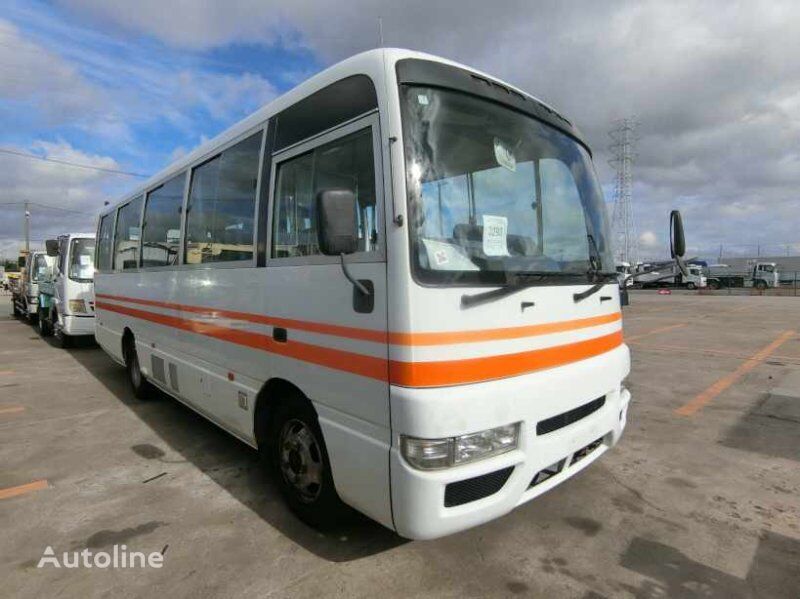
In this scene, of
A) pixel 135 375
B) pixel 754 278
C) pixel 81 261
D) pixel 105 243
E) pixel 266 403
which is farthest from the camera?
pixel 754 278

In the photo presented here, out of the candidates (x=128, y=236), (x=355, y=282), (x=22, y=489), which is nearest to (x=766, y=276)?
(x=128, y=236)

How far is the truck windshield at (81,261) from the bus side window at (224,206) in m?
7.26

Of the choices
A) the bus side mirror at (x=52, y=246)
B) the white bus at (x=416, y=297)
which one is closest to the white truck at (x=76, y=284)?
the bus side mirror at (x=52, y=246)

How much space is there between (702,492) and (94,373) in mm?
8720

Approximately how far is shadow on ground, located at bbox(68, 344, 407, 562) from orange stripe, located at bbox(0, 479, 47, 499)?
79cm

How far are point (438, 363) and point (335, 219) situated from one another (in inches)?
32.6

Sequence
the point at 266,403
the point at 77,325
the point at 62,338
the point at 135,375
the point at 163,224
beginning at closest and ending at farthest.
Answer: the point at 266,403
the point at 163,224
the point at 135,375
the point at 77,325
the point at 62,338

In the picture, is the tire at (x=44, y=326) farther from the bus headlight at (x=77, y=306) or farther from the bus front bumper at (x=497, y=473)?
the bus front bumper at (x=497, y=473)

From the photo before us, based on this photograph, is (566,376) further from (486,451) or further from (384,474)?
(384,474)

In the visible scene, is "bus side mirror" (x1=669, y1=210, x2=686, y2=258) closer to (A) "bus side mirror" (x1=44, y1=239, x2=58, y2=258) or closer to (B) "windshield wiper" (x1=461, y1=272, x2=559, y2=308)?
(B) "windshield wiper" (x1=461, y1=272, x2=559, y2=308)

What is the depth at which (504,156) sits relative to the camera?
303 cm

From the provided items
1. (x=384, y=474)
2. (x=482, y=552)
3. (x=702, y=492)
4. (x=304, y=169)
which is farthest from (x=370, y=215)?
(x=702, y=492)

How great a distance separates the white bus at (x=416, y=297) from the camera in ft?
8.02

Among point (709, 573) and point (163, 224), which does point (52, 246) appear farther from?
point (709, 573)
